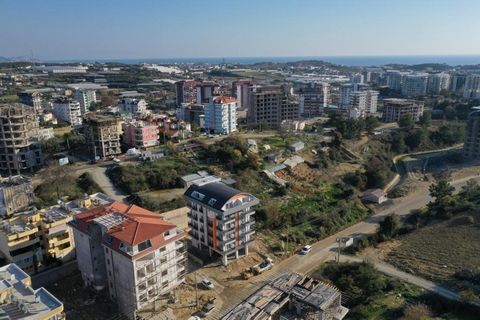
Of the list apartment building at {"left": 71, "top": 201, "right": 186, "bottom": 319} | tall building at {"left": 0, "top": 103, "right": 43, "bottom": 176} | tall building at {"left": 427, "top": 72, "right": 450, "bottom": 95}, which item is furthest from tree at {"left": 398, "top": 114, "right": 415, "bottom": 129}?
tall building at {"left": 0, "top": 103, "right": 43, "bottom": 176}

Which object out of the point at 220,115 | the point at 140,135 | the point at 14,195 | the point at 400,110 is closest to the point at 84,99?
the point at 220,115

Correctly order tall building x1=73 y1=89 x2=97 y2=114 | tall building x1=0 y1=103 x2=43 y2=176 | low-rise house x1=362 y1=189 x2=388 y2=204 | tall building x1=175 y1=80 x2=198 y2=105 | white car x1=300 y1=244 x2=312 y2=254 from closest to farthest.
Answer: white car x1=300 y1=244 x2=312 y2=254
tall building x1=0 y1=103 x2=43 y2=176
low-rise house x1=362 y1=189 x2=388 y2=204
tall building x1=73 y1=89 x2=97 y2=114
tall building x1=175 y1=80 x2=198 y2=105

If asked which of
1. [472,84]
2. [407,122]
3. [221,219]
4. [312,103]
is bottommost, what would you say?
[407,122]

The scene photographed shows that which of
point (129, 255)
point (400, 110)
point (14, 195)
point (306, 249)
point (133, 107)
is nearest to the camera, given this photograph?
point (129, 255)

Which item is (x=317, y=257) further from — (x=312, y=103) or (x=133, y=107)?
(x=312, y=103)

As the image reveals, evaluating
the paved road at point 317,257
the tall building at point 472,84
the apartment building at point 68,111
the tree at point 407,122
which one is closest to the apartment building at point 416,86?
the tall building at point 472,84

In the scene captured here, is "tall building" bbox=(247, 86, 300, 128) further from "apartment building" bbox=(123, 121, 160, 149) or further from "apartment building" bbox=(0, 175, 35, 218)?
"apartment building" bbox=(0, 175, 35, 218)
